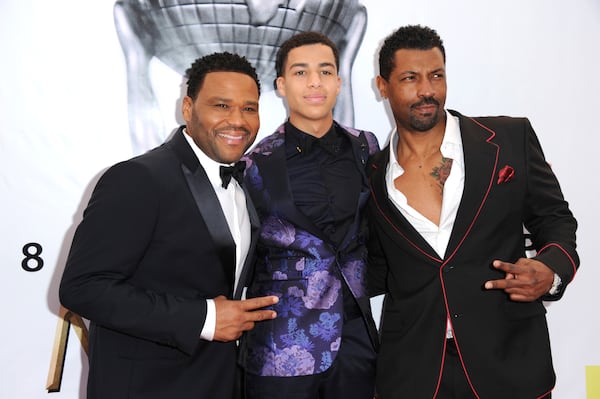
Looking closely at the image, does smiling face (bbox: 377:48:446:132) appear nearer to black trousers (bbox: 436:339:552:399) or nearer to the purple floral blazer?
the purple floral blazer

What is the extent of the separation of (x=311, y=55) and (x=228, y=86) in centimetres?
43

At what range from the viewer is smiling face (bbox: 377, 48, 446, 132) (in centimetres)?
202

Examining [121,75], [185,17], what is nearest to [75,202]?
[121,75]

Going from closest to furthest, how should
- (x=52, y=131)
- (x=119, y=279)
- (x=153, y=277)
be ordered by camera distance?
1. (x=119, y=279)
2. (x=153, y=277)
3. (x=52, y=131)

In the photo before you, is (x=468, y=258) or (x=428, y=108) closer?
(x=468, y=258)

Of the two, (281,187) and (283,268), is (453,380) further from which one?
(281,187)

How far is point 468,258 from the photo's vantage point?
1.81m

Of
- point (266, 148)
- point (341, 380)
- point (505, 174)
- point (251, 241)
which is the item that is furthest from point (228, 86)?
point (341, 380)

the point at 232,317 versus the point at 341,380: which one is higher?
the point at 232,317

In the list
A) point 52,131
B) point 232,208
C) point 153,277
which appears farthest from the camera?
point 52,131

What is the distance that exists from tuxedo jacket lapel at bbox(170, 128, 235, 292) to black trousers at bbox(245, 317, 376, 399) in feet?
1.46

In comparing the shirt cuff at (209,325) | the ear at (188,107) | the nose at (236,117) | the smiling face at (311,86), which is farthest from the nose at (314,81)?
the shirt cuff at (209,325)

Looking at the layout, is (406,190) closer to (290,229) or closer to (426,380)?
(290,229)

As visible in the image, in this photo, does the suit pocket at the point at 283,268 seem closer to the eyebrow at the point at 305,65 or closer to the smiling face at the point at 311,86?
the smiling face at the point at 311,86
